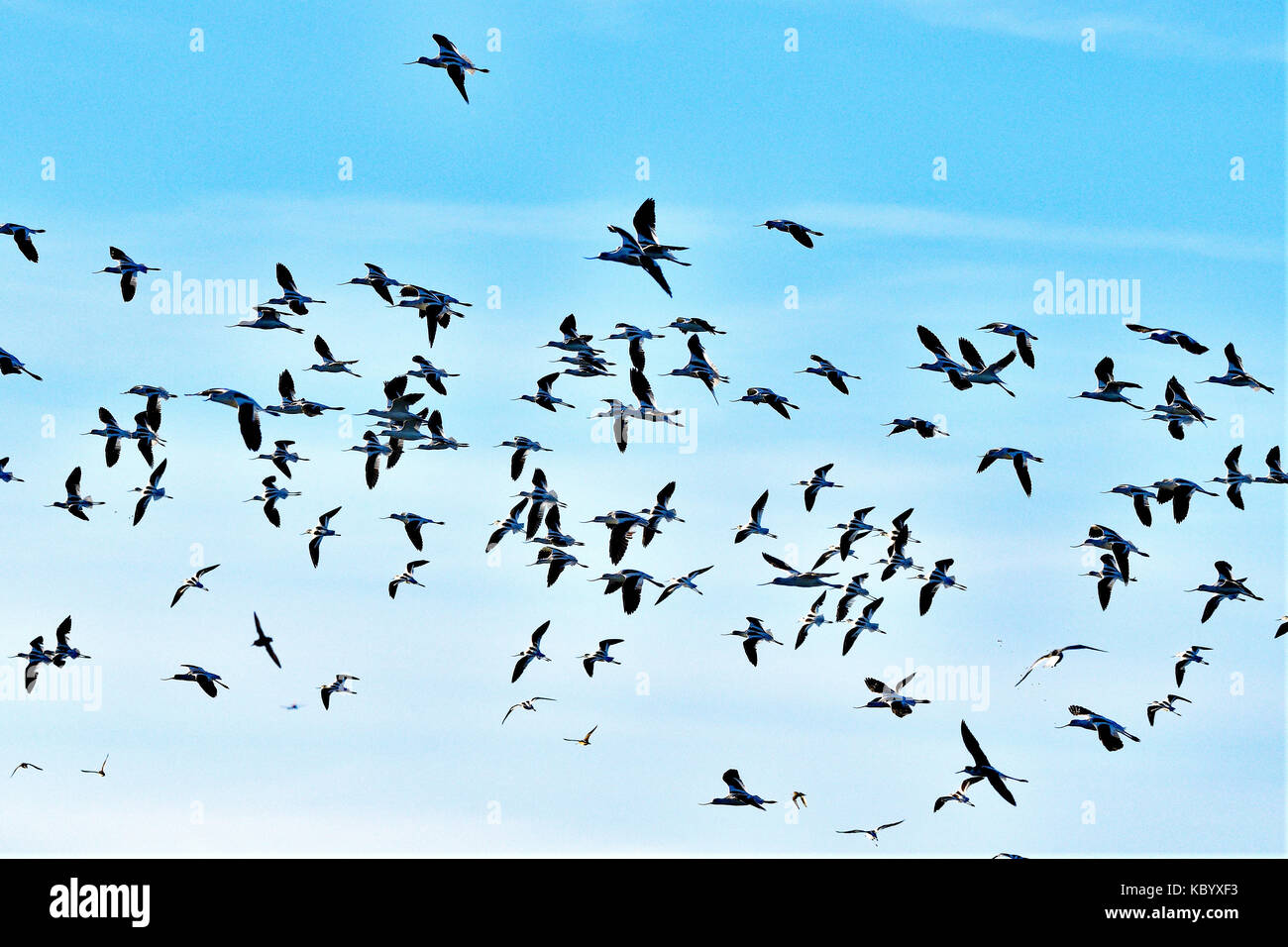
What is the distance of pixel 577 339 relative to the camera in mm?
75188

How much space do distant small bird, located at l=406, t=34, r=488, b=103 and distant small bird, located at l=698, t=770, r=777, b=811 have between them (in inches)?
1267

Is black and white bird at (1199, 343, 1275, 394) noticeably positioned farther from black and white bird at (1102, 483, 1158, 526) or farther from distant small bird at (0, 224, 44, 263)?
distant small bird at (0, 224, 44, 263)

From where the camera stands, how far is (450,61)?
6397 centimetres

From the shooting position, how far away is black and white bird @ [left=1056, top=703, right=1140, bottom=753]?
6116 centimetres

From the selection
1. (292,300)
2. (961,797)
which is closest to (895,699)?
(961,797)

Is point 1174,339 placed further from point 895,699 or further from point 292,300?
point 292,300

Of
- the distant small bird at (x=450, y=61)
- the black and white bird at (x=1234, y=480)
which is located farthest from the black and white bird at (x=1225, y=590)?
the distant small bird at (x=450, y=61)

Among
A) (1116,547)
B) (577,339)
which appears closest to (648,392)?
(577,339)

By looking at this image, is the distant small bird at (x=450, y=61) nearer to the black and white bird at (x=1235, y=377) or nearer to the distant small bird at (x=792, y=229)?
the distant small bird at (x=792, y=229)

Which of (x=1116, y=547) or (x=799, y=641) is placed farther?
(x=799, y=641)

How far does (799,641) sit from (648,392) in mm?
17756

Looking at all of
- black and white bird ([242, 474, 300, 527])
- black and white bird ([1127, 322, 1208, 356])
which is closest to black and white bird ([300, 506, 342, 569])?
black and white bird ([242, 474, 300, 527])
